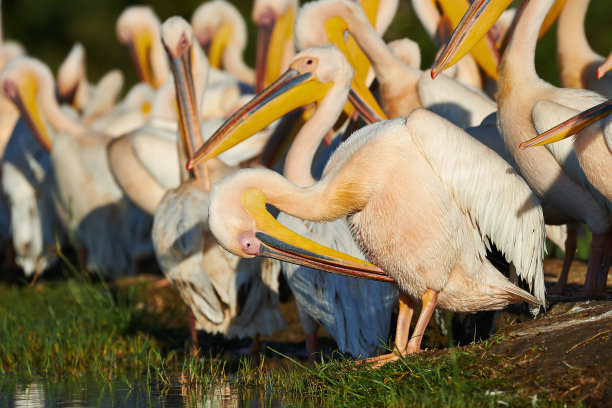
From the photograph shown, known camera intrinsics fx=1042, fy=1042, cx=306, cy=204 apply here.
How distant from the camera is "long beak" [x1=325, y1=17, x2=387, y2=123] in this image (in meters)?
6.07

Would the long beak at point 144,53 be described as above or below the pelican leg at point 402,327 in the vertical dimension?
above

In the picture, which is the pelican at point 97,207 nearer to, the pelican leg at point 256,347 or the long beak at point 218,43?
the pelican leg at point 256,347

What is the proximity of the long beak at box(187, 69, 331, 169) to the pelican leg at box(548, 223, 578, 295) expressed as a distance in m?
1.55

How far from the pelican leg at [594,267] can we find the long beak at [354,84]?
1552 millimetres

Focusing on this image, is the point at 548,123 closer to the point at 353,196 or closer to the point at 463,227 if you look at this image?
the point at 463,227

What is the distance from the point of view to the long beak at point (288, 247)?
13.7 ft

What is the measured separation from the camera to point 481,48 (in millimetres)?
7141

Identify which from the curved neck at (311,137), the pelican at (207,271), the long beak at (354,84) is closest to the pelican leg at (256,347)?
the pelican at (207,271)

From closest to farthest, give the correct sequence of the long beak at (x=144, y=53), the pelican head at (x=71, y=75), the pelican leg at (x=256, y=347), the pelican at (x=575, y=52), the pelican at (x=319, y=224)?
the pelican at (x=319, y=224), the pelican leg at (x=256, y=347), the pelican at (x=575, y=52), the long beak at (x=144, y=53), the pelican head at (x=71, y=75)

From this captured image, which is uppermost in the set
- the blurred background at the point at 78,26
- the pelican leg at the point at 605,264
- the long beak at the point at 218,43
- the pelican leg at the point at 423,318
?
the blurred background at the point at 78,26

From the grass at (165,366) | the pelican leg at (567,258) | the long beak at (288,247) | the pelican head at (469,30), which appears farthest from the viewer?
the pelican leg at (567,258)

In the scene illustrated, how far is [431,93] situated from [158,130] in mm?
2684

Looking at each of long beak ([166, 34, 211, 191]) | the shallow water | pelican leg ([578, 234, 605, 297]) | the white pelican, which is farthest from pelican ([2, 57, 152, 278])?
pelican leg ([578, 234, 605, 297])

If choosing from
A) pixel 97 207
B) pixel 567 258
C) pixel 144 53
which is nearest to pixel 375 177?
pixel 567 258
